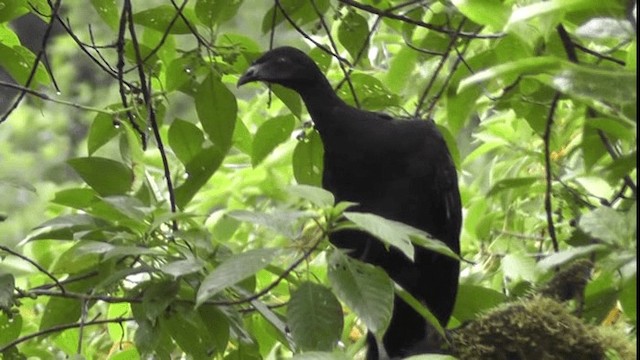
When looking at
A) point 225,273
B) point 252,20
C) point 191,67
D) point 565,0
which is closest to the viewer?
point 565,0

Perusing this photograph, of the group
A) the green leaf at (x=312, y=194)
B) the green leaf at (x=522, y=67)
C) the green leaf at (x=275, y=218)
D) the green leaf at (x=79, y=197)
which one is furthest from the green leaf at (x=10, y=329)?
the green leaf at (x=522, y=67)

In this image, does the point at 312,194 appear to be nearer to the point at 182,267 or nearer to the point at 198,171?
the point at 182,267

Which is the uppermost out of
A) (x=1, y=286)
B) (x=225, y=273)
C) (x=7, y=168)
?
(x=225, y=273)

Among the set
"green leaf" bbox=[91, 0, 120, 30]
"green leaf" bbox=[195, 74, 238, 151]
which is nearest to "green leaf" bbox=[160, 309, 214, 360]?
"green leaf" bbox=[195, 74, 238, 151]

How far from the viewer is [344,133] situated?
3.21m

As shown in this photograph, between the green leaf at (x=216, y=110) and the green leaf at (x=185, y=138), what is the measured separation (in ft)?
0.11

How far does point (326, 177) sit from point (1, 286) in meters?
1.40

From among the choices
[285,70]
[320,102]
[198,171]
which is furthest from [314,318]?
[320,102]

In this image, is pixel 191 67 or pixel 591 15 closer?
pixel 591 15

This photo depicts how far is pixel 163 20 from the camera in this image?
8.63 ft

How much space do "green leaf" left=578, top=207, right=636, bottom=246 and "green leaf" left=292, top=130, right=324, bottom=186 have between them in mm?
1391

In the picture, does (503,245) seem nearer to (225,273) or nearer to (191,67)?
(191,67)

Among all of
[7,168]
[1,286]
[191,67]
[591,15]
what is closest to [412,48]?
[191,67]

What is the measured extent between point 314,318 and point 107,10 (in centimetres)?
109
